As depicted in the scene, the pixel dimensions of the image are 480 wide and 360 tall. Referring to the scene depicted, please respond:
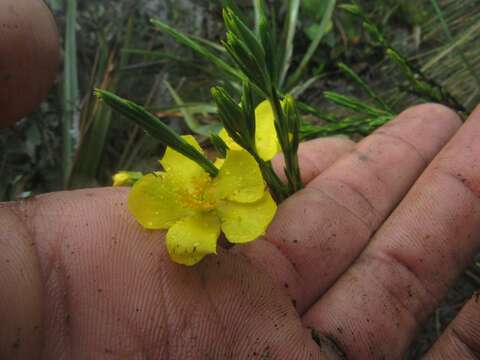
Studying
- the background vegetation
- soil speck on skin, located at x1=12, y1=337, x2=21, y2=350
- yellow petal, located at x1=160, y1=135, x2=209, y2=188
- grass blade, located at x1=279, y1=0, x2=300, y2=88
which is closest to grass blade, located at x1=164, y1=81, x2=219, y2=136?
the background vegetation

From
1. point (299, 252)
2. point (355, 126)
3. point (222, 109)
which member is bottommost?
point (299, 252)

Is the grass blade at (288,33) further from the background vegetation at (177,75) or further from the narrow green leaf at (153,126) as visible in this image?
the narrow green leaf at (153,126)

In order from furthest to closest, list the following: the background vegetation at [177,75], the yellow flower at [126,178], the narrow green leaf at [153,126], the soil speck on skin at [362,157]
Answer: the background vegetation at [177,75] < the soil speck on skin at [362,157] < the yellow flower at [126,178] < the narrow green leaf at [153,126]

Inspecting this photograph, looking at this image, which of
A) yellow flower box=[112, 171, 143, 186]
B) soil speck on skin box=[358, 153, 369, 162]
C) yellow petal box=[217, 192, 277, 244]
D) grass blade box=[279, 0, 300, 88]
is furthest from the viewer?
grass blade box=[279, 0, 300, 88]

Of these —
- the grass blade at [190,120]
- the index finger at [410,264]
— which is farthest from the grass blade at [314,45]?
the index finger at [410,264]

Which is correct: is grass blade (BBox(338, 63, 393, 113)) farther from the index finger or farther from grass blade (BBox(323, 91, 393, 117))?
the index finger

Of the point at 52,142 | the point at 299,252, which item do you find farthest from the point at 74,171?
the point at 299,252

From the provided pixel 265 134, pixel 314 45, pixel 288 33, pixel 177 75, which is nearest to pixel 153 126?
pixel 265 134

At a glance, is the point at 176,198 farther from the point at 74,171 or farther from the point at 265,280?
the point at 74,171
